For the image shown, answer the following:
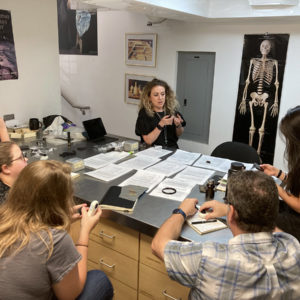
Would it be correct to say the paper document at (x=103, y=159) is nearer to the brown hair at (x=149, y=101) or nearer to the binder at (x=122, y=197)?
the binder at (x=122, y=197)

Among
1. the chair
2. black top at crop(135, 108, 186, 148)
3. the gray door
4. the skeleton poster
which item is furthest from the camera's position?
the gray door

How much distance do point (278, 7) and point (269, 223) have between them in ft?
9.78

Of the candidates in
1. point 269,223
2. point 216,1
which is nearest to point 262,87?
point 216,1

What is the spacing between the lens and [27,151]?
2715mm

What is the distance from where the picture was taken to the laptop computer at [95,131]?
3030 millimetres

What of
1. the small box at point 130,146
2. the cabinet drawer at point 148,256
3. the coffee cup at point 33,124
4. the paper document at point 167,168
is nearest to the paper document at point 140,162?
the paper document at point 167,168

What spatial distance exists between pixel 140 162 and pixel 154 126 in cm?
73

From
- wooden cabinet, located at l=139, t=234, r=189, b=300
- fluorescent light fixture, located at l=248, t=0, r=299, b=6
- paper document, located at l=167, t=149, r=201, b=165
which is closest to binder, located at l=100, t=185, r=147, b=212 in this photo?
wooden cabinet, located at l=139, t=234, r=189, b=300

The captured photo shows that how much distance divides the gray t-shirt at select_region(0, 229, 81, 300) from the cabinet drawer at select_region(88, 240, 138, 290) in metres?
0.62

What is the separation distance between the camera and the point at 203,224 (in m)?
1.58

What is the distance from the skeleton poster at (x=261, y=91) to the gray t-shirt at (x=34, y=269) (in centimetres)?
337

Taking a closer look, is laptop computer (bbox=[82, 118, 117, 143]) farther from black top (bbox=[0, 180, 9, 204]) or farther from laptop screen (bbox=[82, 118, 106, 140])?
black top (bbox=[0, 180, 9, 204])

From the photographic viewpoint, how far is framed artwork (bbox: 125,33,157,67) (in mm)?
4730

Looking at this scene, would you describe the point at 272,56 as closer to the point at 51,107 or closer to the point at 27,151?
the point at 51,107
